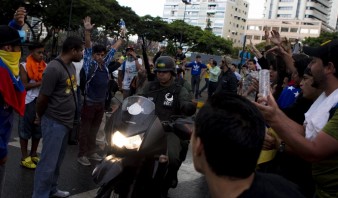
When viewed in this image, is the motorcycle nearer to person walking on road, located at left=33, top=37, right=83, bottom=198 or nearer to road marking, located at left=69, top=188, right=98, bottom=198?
person walking on road, located at left=33, top=37, right=83, bottom=198

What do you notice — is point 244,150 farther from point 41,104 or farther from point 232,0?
point 232,0

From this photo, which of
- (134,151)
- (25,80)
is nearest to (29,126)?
(25,80)

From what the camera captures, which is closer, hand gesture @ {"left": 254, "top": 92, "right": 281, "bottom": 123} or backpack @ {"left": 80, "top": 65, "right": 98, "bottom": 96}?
hand gesture @ {"left": 254, "top": 92, "right": 281, "bottom": 123}

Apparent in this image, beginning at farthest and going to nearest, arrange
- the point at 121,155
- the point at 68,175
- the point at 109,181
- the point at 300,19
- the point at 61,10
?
the point at 300,19 → the point at 61,10 → the point at 68,175 → the point at 121,155 → the point at 109,181

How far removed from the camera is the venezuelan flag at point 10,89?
9.73ft

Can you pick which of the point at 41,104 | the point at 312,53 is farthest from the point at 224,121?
the point at 41,104

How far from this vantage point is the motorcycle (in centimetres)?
290

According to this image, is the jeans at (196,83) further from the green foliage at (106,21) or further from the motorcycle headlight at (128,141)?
the motorcycle headlight at (128,141)

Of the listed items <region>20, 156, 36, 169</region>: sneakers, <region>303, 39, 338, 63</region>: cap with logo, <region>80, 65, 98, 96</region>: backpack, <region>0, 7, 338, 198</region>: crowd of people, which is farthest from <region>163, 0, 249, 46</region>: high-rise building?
<region>303, 39, 338, 63</region>: cap with logo

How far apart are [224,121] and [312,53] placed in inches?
49.0

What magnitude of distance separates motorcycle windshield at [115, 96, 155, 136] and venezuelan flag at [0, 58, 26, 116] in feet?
2.88

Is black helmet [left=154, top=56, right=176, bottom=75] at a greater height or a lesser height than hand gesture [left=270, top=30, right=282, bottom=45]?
lesser

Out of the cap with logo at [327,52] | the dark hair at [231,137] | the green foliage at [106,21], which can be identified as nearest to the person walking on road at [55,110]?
the green foliage at [106,21]

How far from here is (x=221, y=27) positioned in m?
126
